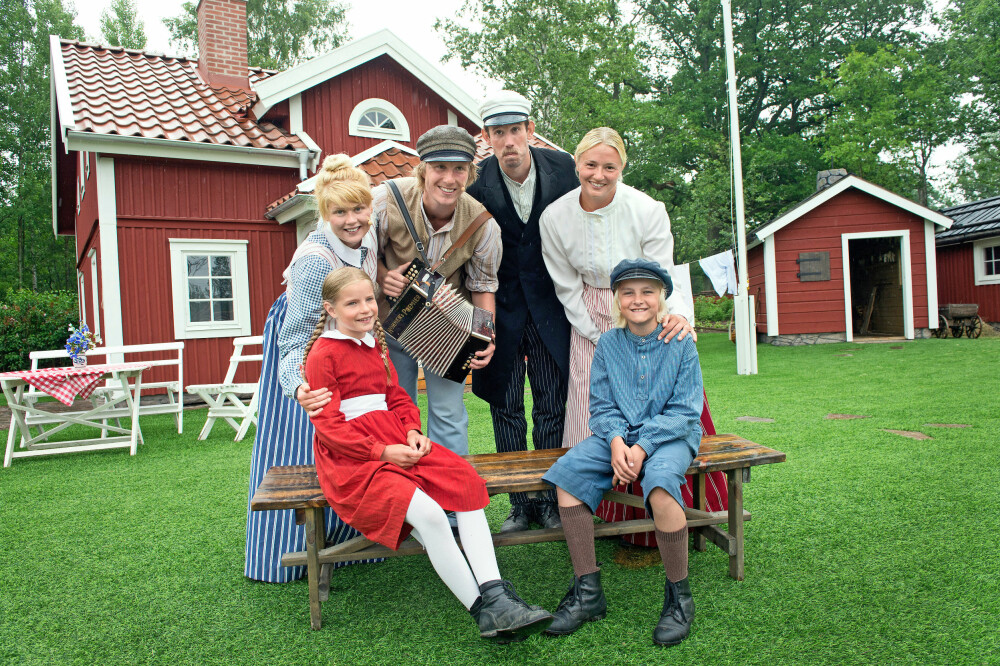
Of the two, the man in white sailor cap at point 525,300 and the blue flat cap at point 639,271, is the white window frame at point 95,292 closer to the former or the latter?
the man in white sailor cap at point 525,300

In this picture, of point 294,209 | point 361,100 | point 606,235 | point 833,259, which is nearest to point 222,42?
point 361,100

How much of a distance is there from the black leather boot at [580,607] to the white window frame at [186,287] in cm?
931

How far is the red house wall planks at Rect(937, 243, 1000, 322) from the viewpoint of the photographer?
687 inches

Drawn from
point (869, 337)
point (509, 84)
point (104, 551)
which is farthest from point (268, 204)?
point (509, 84)

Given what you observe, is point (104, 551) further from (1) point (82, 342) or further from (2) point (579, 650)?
(1) point (82, 342)

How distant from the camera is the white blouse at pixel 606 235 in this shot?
334 centimetres

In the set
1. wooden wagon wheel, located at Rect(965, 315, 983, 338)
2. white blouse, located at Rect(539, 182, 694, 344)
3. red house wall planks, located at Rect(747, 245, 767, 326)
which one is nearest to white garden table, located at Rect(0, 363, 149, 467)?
white blouse, located at Rect(539, 182, 694, 344)

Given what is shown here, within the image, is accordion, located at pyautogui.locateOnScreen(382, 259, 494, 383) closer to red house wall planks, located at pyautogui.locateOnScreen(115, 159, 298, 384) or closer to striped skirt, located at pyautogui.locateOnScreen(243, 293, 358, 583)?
striped skirt, located at pyautogui.locateOnScreen(243, 293, 358, 583)

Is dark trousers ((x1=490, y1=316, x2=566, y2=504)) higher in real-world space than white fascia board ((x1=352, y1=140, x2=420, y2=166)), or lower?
lower

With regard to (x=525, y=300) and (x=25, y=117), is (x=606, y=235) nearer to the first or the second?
(x=525, y=300)

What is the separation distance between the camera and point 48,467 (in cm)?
610

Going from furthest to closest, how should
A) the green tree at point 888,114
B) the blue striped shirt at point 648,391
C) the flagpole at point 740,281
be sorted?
the green tree at point 888,114 < the flagpole at point 740,281 < the blue striped shirt at point 648,391

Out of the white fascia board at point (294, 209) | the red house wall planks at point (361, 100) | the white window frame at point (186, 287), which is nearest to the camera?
the white fascia board at point (294, 209)

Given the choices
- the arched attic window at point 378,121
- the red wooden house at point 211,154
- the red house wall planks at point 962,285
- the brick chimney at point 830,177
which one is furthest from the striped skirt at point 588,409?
the red house wall planks at point 962,285
